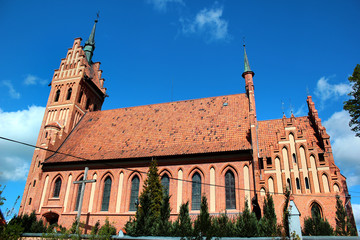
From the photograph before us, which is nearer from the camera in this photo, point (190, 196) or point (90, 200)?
point (190, 196)

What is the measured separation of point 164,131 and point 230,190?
325 inches

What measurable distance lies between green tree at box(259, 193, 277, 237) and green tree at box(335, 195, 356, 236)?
3.38 m

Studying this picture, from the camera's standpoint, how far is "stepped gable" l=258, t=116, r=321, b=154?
1856cm

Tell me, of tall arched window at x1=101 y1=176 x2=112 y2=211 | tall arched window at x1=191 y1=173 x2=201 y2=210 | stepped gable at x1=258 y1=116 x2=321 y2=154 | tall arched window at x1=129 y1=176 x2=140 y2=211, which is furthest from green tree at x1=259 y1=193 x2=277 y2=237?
tall arched window at x1=101 y1=176 x2=112 y2=211

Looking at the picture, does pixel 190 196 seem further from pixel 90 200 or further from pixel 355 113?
pixel 355 113

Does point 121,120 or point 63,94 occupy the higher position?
point 63,94

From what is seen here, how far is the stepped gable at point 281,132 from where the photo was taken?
60.9 feet

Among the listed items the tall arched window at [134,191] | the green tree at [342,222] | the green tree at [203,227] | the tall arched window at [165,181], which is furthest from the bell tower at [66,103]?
the green tree at [342,222]

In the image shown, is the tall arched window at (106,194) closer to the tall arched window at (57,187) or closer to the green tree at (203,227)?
the tall arched window at (57,187)

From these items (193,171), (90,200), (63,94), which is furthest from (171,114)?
(63,94)

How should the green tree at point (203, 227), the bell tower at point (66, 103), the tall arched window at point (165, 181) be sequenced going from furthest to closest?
the bell tower at point (66, 103), the tall arched window at point (165, 181), the green tree at point (203, 227)

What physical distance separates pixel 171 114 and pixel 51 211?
1344cm

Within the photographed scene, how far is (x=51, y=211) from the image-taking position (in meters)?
22.2

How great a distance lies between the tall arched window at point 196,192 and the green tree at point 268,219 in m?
5.00
